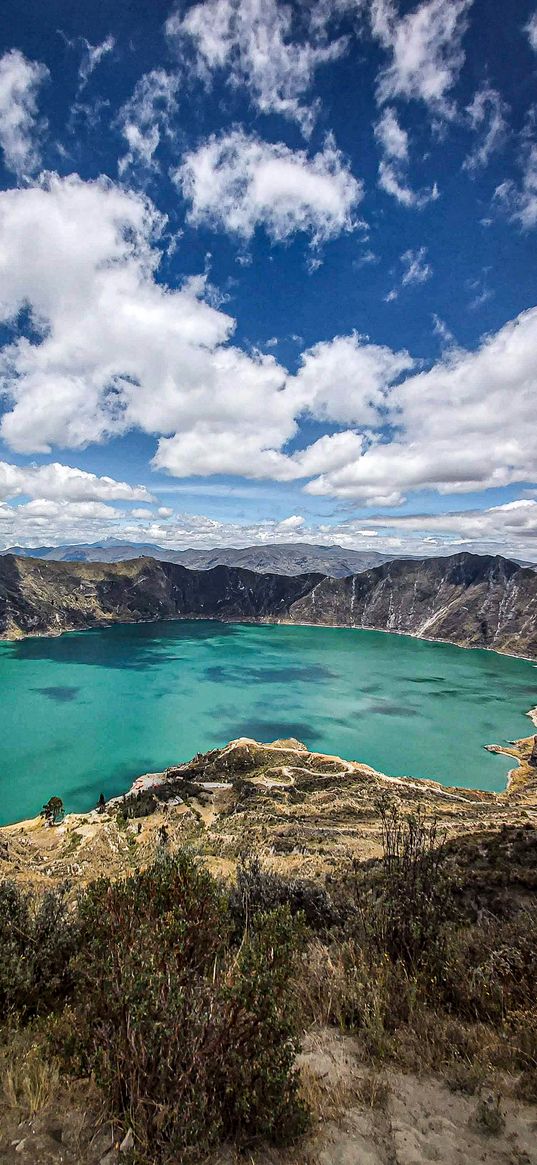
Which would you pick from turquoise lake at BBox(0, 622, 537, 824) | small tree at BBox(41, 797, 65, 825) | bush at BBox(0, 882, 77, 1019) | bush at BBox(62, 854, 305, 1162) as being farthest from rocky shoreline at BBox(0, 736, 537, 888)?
bush at BBox(62, 854, 305, 1162)

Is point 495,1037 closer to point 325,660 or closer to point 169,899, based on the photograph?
point 169,899

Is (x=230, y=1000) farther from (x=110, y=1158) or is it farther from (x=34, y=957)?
(x=34, y=957)

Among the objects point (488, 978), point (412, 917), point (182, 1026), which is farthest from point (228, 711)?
point (182, 1026)

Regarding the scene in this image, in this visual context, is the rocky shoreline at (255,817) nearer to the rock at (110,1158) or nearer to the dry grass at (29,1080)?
the dry grass at (29,1080)

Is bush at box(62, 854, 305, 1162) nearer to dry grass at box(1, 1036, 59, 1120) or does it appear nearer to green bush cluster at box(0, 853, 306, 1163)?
green bush cluster at box(0, 853, 306, 1163)

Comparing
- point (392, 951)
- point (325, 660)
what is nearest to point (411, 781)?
point (392, 951)
